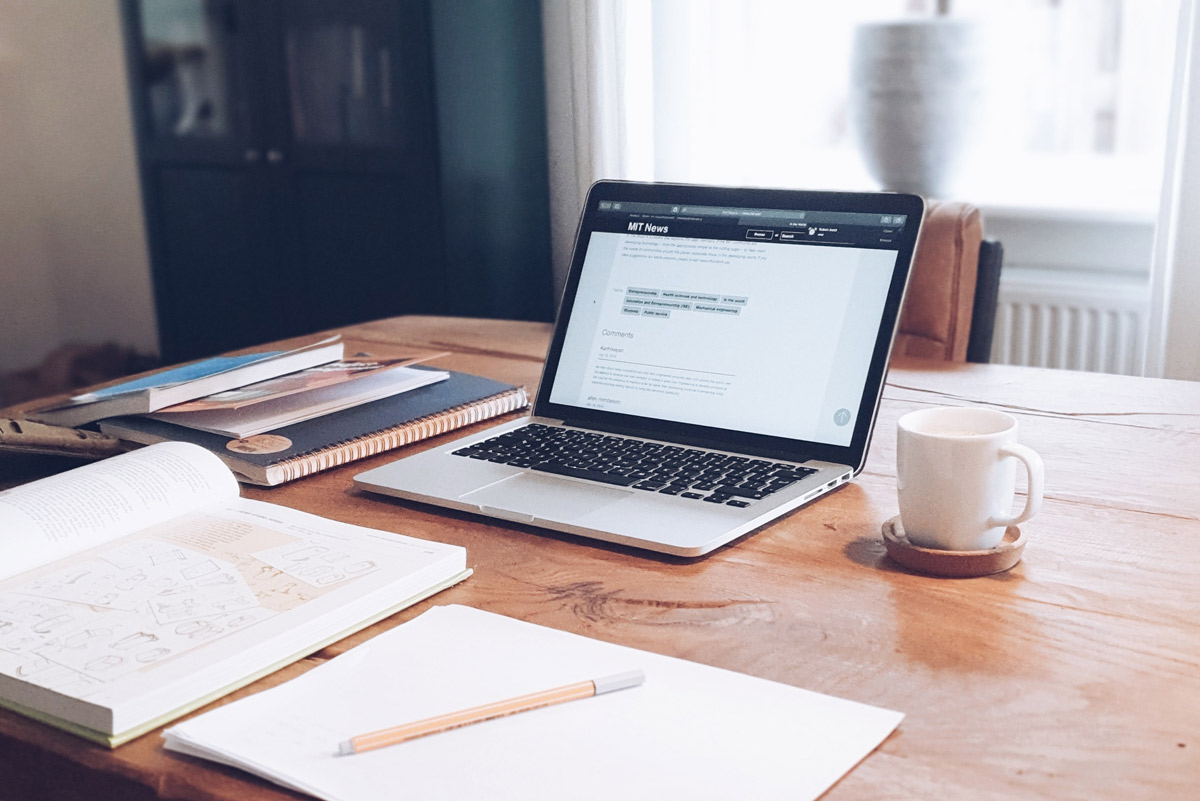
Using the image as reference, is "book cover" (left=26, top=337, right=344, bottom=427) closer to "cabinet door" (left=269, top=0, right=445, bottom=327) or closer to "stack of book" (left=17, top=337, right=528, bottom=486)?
"stack of book" (left=17, top=337, right=528, bottom=486)

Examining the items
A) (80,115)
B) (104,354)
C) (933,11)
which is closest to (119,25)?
(80,115)

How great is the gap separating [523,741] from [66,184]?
12.8 ft

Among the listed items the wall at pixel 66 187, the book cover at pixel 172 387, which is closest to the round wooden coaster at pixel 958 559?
the book cover at pixel 172 387

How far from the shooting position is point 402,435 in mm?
1061

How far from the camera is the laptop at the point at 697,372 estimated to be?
869mm

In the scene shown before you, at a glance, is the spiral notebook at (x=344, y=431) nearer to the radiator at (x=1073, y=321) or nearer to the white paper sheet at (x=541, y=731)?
the white paper sheet at (x=541, y=731)

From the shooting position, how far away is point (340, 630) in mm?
679

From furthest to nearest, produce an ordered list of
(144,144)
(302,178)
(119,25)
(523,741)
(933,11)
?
(119,25) → (144,144) → (302,178) → (933,11) → (523,741)

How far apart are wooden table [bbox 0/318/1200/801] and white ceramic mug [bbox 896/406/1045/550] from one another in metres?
0.03

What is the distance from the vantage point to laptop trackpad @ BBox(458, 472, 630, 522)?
0.85 meters

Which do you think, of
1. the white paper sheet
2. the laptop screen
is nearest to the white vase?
the laptop screen

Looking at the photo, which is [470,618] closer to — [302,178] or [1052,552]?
[1052,552]

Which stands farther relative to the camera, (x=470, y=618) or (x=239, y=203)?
(x=239, y=203)

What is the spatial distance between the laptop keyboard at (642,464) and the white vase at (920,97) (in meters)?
1.59
